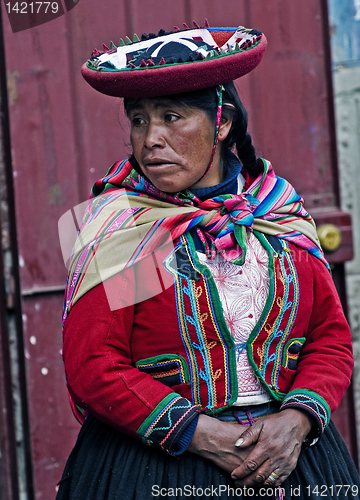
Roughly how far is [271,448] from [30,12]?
75.3 inches

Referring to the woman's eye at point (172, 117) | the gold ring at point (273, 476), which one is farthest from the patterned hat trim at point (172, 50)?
the gold ring at point (273, 476)

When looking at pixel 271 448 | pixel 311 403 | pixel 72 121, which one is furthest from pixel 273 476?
pixel 72 121

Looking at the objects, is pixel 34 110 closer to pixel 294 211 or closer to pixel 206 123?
pixel 206 123

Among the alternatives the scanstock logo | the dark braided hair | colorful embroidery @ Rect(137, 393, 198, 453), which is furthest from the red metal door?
colorful embroidery @ Rect(137, 393, 198, 453)

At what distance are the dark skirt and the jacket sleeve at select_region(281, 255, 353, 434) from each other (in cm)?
15

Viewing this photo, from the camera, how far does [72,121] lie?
89.7 inches

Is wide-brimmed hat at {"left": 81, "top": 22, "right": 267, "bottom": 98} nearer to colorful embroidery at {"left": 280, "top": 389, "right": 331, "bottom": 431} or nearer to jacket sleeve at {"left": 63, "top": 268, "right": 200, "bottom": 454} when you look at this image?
jacket sleeve at {"left": 63, "top": 268, "right": 200, "bottom": 454}

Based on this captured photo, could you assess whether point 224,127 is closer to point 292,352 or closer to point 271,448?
point 292,352

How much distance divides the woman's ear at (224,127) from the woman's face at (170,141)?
8cm

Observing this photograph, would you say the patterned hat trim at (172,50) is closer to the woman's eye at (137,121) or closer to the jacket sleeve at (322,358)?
the woman's eye at (137,121)

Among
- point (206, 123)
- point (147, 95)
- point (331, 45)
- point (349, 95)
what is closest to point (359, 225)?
point (349, 95)

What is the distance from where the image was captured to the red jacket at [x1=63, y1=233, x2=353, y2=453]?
4.29 feet

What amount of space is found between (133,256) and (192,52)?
0.53 meters

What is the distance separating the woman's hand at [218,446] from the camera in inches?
51.4
